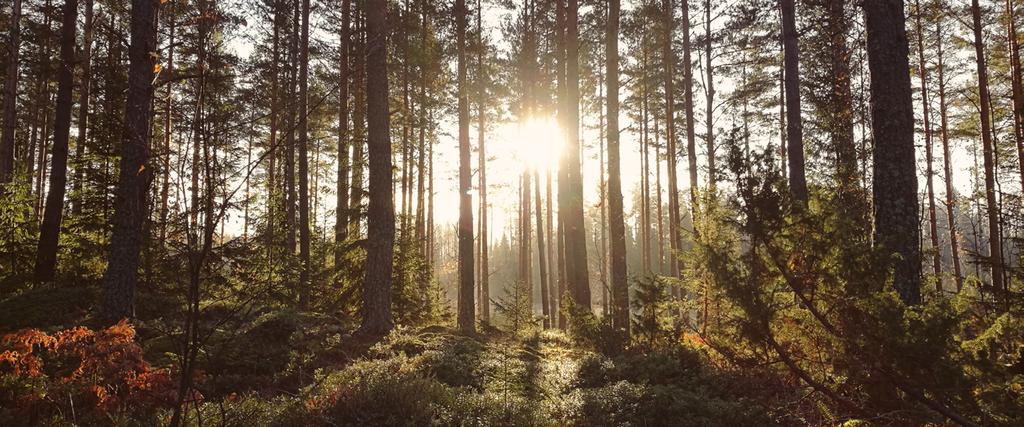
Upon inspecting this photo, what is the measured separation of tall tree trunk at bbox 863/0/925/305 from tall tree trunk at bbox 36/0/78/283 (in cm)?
1661

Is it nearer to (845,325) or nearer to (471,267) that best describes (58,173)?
(471,267)

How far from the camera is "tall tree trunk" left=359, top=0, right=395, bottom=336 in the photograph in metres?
10.6

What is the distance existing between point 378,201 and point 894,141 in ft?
28.9

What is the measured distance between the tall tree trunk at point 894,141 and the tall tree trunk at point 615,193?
20.4ft

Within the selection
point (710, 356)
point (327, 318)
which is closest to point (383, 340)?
point (327, 318)

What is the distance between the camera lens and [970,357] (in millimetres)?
3539

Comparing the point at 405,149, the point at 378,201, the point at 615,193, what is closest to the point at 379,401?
the point at 378,201

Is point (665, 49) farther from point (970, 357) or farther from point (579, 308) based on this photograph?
point (970, 357)

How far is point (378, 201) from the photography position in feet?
35.1

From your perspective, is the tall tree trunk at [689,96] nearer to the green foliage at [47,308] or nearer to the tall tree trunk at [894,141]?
the tall tree trunk at [894,141]

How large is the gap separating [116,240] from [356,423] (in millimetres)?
6416

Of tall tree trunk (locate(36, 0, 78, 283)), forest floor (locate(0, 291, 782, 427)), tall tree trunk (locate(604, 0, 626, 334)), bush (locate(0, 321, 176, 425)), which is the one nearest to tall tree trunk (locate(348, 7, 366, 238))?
forest floor (locate(0, 291, 782, 427))

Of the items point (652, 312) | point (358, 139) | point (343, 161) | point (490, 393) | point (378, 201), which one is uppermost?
point (358, 139)

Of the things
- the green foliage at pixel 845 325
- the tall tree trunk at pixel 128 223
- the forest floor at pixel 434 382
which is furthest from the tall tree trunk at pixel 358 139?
the green foliage at pixel 845 325
